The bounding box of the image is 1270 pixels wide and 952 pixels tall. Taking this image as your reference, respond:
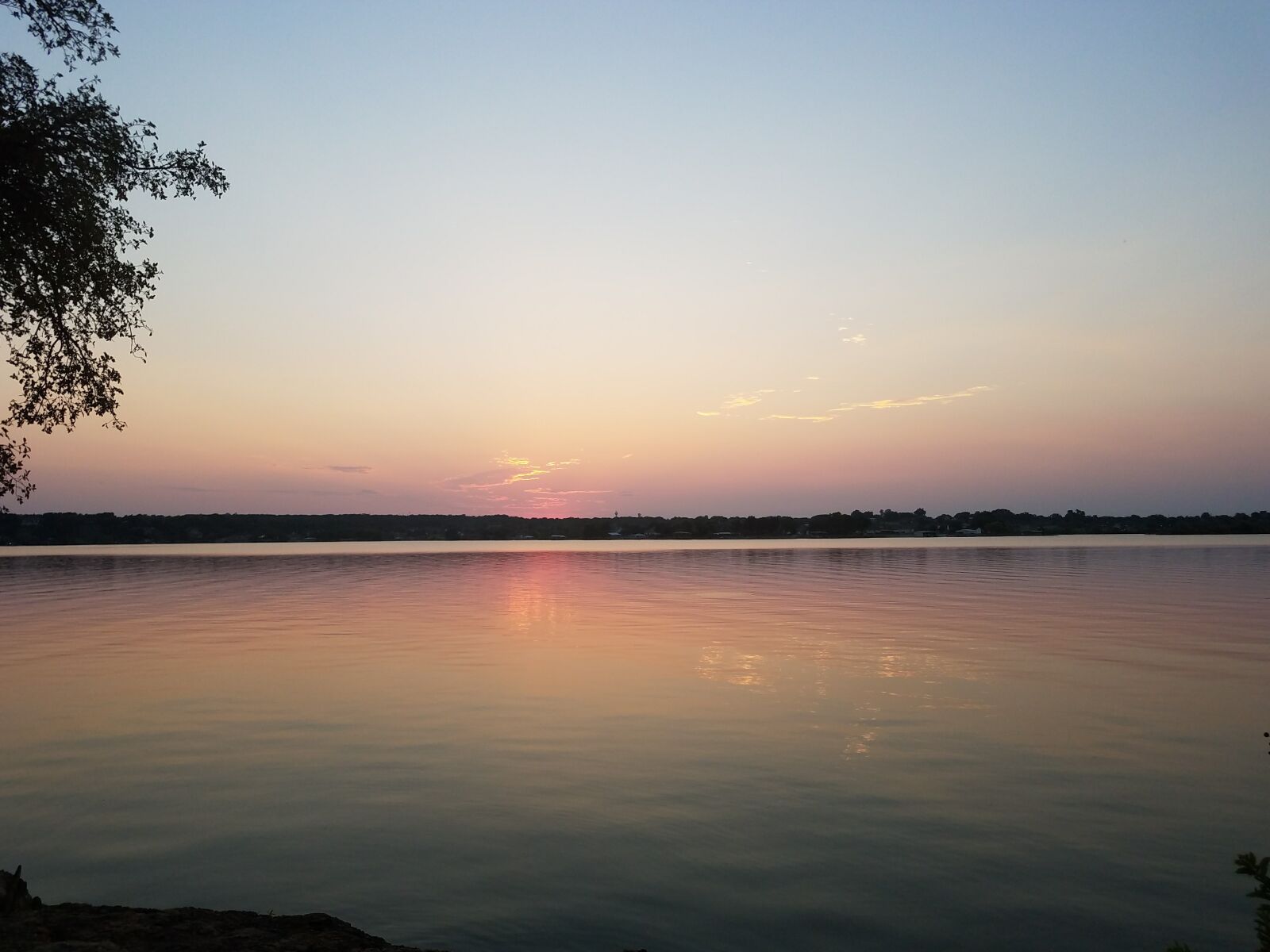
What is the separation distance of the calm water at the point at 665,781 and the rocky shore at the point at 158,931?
36.9 inches

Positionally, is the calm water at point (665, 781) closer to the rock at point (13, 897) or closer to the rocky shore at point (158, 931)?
the rocky shore at point (158, 931)

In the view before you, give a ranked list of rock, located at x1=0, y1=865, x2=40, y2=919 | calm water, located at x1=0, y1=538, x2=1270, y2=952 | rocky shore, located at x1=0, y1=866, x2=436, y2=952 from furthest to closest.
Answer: calm water, located at x1=0, y1=538, x2=1270, y2=952, rock, located at x1=0, y1=865, x2=40, y2=919, rocky shore, located at x1=0, y1=866, x2=436, y2=952

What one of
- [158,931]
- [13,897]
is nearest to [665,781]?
[158,931]

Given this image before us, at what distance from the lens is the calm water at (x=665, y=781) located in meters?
9.66

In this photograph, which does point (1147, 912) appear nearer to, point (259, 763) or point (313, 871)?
point (313, 871)

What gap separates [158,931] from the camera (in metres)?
8.08

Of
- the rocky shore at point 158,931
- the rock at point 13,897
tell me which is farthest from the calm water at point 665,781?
the rock at point 13,897

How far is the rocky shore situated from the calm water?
3.07 ft

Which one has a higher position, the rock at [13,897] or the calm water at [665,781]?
the rock at [13,897]

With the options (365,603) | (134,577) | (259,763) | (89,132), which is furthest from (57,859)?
(134,577)

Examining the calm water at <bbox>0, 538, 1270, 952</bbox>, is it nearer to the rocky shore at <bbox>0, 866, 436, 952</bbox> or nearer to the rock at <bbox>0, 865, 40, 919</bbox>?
the rocky shore at <bbox>0, 866, 436, 952</bbox>

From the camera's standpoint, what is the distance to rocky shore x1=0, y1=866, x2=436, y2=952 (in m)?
7.66

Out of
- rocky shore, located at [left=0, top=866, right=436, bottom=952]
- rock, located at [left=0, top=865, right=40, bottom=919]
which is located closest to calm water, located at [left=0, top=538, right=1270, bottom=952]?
rocky shore, located at [left=0, top=866, right=436, bottom=952]

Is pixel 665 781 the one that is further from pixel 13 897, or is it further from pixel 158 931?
pixel 13 897
